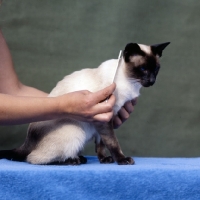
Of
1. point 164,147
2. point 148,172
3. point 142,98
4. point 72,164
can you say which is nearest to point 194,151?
point 164,147

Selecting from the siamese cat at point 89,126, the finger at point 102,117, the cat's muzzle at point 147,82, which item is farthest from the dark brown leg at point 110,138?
the cat's muzzle at point 147,82

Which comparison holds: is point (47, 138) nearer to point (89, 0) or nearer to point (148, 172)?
point (148, 172)

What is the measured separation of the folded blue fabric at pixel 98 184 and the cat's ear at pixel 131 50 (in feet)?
1.65

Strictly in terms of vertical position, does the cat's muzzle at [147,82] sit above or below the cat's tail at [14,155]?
above

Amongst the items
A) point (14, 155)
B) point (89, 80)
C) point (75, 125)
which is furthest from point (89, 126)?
point (14, 155)

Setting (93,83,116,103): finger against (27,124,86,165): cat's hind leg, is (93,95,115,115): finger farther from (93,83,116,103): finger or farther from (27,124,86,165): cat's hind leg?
(27,124,86,165): cat's hind leg

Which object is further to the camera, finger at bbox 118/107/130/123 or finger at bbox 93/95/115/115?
finger at bbox 118/107/130/123

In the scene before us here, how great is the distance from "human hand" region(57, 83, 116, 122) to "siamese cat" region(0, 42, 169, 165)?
0.33 feet

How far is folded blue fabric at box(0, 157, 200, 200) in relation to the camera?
96cm

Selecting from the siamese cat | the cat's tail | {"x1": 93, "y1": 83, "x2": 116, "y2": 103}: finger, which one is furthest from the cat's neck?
the cat's tail

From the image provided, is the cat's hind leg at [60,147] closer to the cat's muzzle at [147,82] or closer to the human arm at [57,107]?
the human arm at [57,107]

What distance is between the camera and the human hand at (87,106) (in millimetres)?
1146

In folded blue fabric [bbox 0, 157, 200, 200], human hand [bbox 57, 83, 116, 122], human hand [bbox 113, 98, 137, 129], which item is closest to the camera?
folded blue fabric [bbox 0, 157, 200, 200]

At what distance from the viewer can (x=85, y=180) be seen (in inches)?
37.9
